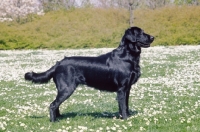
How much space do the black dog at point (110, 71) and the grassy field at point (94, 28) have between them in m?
35.8

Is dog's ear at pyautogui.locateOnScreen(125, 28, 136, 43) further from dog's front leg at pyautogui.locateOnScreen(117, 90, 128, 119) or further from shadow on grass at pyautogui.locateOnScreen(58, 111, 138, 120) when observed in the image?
shadow on grass at pyautogui.locateOnScreen(58, 111, 138, 120)

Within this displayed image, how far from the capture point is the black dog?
8.20m

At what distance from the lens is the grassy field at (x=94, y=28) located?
4469cm

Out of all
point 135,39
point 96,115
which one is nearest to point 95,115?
point 96,115

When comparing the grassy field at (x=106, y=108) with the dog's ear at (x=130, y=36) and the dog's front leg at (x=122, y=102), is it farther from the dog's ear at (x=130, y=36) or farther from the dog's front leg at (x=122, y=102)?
the dog's ear at (x=130, y=36)

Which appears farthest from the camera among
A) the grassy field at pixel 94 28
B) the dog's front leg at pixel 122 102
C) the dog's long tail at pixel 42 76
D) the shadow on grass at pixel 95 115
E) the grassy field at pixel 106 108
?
the grassy field at pixel 94 28

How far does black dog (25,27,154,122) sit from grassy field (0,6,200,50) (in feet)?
Result: 117

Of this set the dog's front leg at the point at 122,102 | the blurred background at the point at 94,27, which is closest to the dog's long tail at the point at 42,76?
the dog's front leg at the point at 122,102

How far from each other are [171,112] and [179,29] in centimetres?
3823

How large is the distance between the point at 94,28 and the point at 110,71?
135 ft

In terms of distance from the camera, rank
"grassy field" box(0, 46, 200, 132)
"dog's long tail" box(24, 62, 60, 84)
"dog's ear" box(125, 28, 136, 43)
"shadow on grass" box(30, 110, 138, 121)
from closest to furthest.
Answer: "grassy field" box(0, 46, 200, 132)
"dog's ear" box(125, 28, 136, 43)
"dog's long tail" box(24, 62, 60, 84)
"shadow on grass" box(30, 110, 138, 121)

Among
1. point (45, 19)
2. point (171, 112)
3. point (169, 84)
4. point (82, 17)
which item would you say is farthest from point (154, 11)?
point (171, 112)

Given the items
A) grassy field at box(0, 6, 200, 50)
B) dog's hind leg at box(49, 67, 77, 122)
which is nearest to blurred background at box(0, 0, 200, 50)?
grassy field at box(0, 6, 200, 50)

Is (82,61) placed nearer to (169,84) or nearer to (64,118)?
(64,118)
